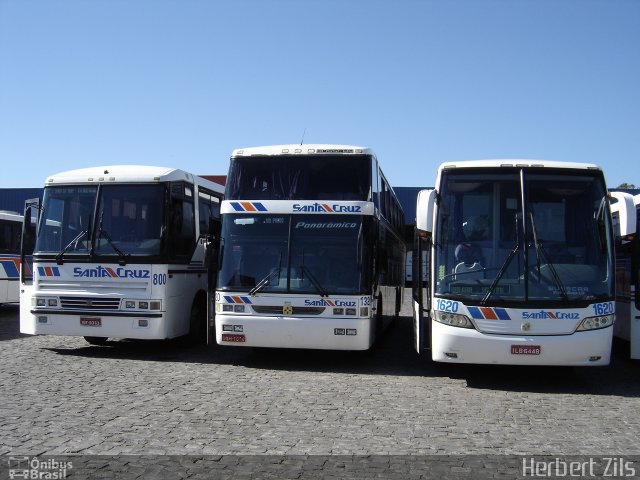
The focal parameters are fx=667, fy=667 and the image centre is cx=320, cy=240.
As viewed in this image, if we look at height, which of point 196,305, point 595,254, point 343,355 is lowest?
point 343,355

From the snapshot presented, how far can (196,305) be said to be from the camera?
1320cm

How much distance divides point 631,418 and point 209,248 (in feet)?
22.8

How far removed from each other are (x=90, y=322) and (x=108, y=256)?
1176 mm

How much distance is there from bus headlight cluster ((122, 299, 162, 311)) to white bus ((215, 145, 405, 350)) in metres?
1.29

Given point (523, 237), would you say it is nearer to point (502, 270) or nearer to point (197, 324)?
point (502, 270)

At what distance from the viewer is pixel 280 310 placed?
1052cm

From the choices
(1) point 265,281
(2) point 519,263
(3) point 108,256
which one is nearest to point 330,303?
(1) point 265,281

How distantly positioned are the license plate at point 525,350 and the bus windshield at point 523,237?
2.04ft

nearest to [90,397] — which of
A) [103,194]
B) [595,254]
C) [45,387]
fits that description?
[45,387]

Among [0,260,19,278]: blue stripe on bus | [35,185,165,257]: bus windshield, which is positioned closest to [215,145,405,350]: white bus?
[35,185,165,257]: bus windshield

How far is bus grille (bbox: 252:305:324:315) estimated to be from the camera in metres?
10.5

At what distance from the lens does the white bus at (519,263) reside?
9.02m

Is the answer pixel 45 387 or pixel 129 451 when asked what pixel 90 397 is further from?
pixel 129 451

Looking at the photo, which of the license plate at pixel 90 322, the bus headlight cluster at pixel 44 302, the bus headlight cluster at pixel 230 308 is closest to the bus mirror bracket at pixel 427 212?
the bus headlight cluster at pixel 230 308
